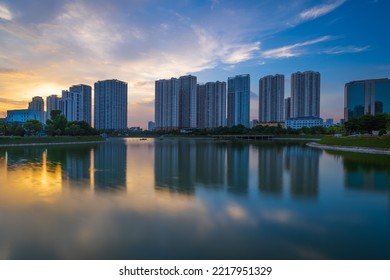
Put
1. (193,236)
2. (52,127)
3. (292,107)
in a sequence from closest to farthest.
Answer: (193,236) → (52,127) → (292,107)

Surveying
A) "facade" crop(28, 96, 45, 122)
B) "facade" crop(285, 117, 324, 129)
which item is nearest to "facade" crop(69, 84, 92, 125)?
"facade" crop(28, 96, 45, 122)

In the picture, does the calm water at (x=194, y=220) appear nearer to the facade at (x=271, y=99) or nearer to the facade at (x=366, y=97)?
the facade at (x=366, y=97)

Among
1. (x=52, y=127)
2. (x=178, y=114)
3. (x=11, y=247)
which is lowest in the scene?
(x=11, y=247)

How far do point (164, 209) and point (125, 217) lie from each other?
1125mm

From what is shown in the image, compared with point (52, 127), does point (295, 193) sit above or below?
below

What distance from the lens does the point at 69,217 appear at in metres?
6.17

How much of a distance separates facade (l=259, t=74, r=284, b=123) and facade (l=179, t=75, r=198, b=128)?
32.0 m

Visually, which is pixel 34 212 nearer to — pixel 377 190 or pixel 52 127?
pixel 377 190

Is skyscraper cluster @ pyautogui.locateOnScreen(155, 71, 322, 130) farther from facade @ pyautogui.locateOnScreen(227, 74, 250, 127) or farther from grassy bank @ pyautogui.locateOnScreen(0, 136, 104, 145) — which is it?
grassy bank @ pyautogui.locateOnScreen(0, 136, 104, 145)

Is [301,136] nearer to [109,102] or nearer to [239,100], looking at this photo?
[239,100]

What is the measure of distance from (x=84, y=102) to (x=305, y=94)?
327 feet

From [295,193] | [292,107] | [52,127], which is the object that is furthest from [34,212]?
[292,107]

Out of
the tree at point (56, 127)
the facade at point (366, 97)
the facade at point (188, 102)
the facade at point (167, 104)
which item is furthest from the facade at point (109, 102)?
the facade at point (366, 97)

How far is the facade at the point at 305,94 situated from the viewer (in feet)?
336
